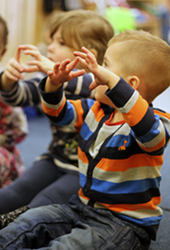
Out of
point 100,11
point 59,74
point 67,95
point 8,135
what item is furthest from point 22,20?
point 59,74

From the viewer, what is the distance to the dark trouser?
2.65 ft

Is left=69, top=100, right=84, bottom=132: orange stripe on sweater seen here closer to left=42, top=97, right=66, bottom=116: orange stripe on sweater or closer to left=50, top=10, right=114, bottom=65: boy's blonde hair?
left=42, top=97, right=66, bottom=116: orange stripe on sweater

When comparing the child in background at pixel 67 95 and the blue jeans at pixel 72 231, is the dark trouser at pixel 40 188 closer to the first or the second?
the child in background at pixel 67 95

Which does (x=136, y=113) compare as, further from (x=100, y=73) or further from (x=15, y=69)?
(x=15, y=69)

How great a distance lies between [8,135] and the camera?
1.11 meters

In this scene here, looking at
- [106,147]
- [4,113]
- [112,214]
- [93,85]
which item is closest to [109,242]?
[112,214]

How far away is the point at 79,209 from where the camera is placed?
26.5 inches

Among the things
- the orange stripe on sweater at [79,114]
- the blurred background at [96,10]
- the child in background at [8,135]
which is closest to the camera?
the orange stripe on sweater at [79,114]

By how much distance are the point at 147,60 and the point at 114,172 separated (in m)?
0.26

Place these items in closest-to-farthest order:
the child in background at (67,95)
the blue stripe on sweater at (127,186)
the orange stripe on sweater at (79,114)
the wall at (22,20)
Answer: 1. the blue stripe on sweater at (127,186)
2. the orange stripe on sweater at (79,114)
3. the child in background at (67,95)
4. the wall at (22,20)

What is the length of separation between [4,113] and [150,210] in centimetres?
70

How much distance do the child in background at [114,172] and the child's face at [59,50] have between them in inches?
12.0

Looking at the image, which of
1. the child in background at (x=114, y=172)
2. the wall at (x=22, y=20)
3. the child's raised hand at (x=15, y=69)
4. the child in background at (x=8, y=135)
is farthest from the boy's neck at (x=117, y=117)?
the wall at (x=22, y=20)

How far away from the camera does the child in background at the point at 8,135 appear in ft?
3.42
